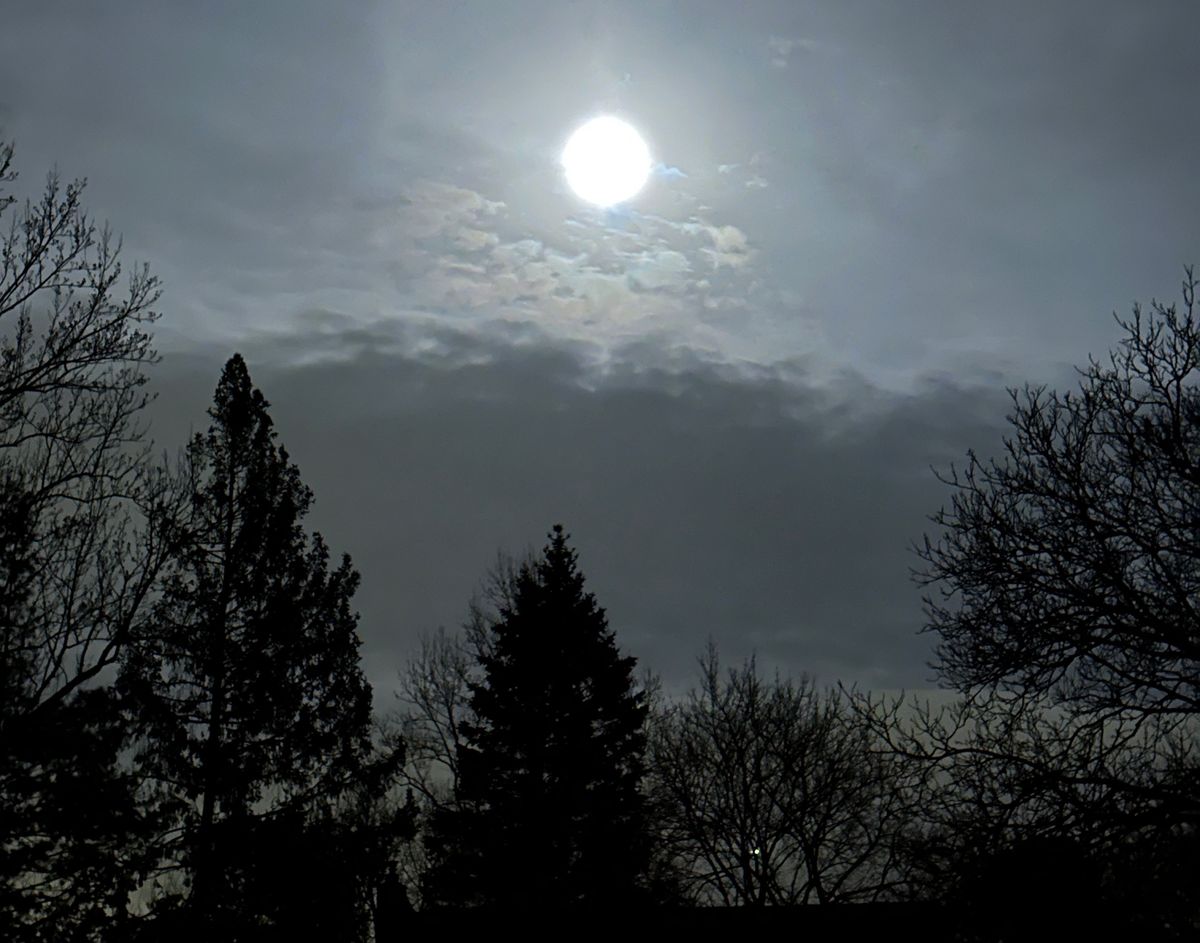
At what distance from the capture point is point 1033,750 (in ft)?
36.4

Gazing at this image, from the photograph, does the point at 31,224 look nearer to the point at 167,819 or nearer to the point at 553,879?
the point at 167,819

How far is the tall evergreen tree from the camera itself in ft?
90.3

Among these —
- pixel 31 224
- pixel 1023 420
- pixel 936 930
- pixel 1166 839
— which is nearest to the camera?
pixel 1166 839

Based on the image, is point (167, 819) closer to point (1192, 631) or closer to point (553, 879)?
point (553, 879)

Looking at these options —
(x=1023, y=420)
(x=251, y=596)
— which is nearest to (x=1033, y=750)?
(x=1023, y=420)

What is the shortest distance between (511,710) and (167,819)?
11400mm

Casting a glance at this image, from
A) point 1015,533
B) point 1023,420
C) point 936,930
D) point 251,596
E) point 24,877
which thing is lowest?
point 936,930

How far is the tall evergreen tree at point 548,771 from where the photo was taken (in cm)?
2753

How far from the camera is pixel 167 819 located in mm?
19438

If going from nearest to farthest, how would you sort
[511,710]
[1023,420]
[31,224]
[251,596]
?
[1023,420] < [31,224] < [251,596] < [511,710]

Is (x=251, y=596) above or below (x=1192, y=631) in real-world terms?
above

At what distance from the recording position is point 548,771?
29.1 m

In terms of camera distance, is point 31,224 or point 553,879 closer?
point 31,224

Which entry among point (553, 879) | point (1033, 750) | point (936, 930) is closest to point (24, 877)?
point (936, 930)
